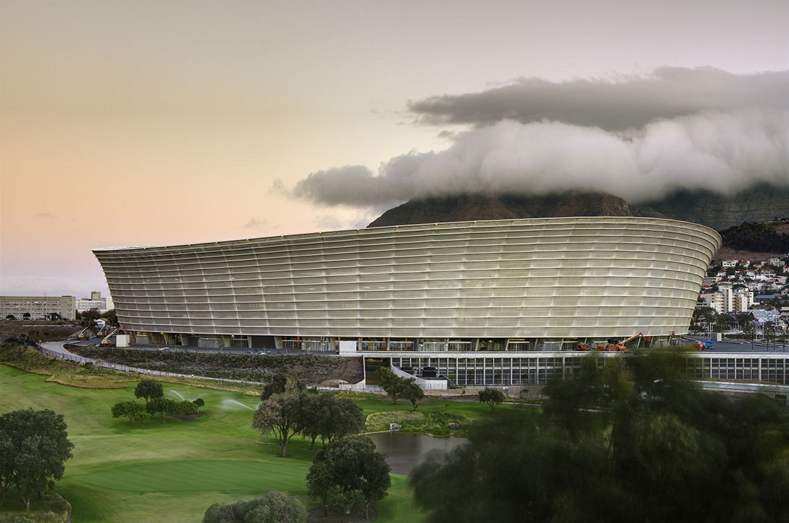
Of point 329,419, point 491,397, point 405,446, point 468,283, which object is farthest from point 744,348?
point 329,419

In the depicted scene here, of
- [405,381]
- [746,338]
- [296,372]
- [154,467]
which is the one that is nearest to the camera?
[154,467]

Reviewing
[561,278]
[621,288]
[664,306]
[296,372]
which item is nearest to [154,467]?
[296,372]

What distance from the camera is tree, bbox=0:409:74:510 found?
35.5 m

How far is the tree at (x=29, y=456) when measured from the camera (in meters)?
35.5

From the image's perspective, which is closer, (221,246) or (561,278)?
(561,278)

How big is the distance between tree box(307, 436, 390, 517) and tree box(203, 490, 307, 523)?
24.8 ft

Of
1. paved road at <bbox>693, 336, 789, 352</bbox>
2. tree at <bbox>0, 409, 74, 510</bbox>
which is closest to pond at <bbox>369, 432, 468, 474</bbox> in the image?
tree at <bbox>0, 409, 74, 510</bbox>

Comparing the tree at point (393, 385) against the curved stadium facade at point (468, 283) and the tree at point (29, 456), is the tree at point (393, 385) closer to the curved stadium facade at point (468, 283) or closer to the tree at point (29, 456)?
the curved stadium facade at point (468, 283)

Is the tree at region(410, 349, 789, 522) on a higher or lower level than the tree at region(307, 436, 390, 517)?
higher

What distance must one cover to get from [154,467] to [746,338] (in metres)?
156

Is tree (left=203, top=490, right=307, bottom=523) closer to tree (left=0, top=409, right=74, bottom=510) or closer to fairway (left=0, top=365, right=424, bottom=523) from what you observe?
fairway (left=0, top=365, right=424, bottom=523)

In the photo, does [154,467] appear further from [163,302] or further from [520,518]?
[163,302]

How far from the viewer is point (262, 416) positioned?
2115 inches

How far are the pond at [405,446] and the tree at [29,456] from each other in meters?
18.4
